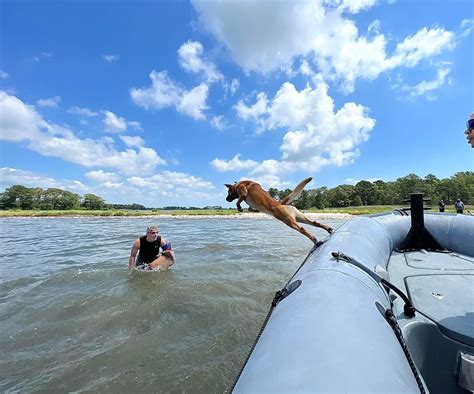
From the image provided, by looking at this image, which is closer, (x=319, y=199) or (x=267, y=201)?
(x=267, y=201)

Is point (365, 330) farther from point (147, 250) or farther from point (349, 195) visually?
point (349, 195)

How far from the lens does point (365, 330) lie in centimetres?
162

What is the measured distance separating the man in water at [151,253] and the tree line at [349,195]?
67.8m

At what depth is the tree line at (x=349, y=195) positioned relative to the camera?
75.9m

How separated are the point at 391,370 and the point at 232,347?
2951 millimetres

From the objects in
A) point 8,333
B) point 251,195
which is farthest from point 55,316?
point 251,195

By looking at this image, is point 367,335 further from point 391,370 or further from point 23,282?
point 23,282

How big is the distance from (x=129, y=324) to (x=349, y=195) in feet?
299

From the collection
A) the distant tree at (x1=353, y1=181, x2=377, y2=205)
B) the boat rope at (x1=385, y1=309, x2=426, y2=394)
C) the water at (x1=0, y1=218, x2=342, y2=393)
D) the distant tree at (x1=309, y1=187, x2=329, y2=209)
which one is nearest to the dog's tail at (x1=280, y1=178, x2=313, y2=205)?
the water at (x1=0, y1=218, x2=342, y2=393)

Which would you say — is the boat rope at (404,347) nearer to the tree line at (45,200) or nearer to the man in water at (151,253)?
the man in water at (151,253)

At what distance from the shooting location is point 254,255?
10531mm

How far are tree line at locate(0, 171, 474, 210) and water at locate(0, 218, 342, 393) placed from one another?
6865cm

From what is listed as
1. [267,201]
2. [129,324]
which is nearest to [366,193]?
[267,201]

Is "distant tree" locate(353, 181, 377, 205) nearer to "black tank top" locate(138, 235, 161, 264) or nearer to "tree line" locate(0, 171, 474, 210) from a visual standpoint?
"tree line" locate(0, 171, 474, 210)
